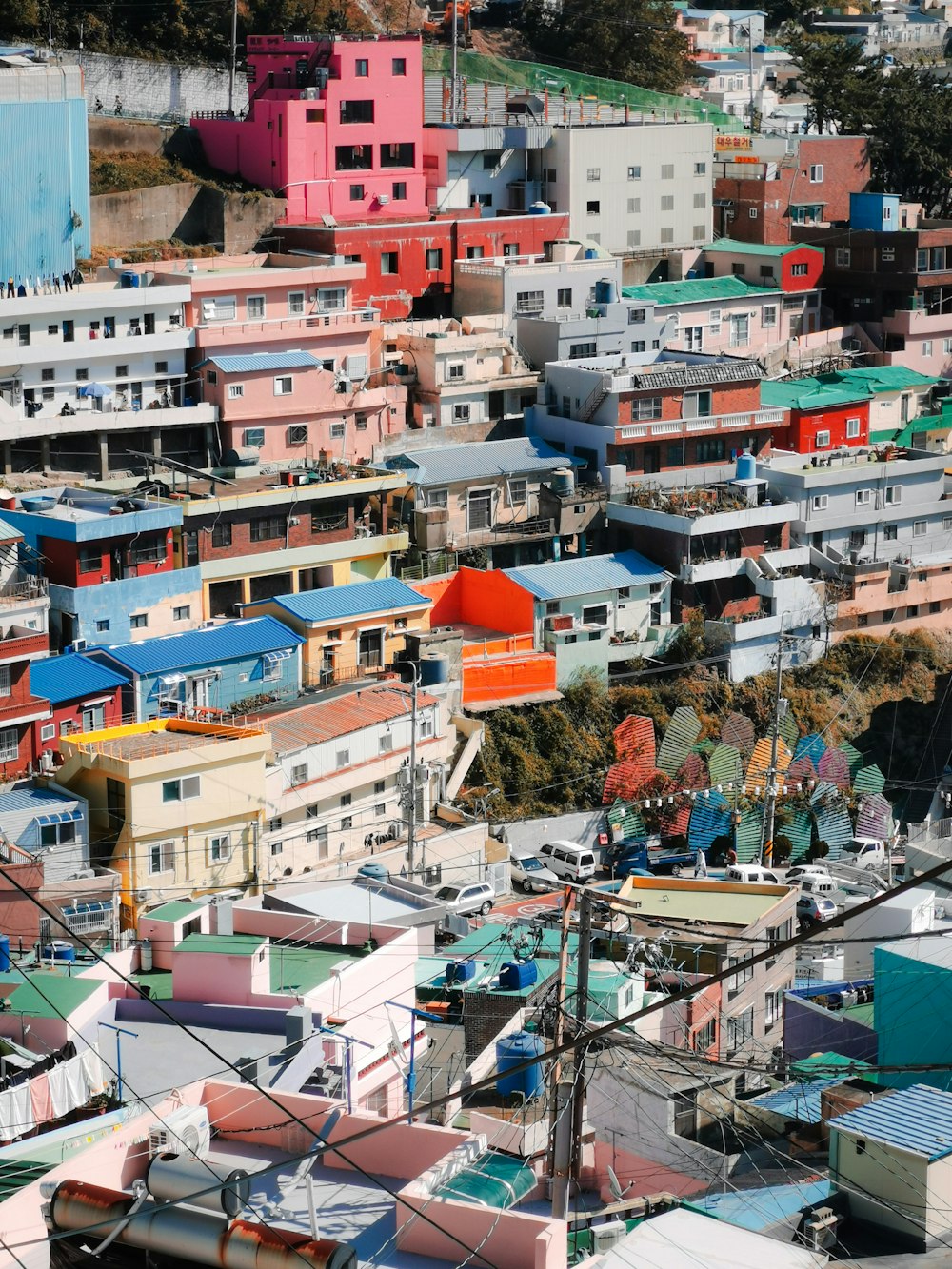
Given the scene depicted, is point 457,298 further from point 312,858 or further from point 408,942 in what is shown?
point 408,942

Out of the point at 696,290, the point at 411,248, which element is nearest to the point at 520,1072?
the point at 411,248

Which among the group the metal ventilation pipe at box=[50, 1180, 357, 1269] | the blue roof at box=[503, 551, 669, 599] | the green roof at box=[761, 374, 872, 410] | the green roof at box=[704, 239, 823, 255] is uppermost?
the green roof at box=[704, 239, 823, 255]

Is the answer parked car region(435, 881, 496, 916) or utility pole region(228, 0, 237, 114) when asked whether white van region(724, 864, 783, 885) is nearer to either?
parked car region(435, 881, 496, 916)

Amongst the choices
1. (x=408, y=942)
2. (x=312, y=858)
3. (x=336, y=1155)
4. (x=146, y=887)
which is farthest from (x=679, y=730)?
(x=336, y=1155)

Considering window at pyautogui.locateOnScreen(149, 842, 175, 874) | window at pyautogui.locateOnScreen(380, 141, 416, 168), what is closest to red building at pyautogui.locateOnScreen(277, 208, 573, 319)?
window at pyautogui.locateOnScreen(380, 141, 416, 168)

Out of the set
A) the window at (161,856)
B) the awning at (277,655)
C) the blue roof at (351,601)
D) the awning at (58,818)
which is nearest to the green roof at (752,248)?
the blue roof at (351,601)

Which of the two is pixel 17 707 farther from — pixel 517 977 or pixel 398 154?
pixel 398 154
